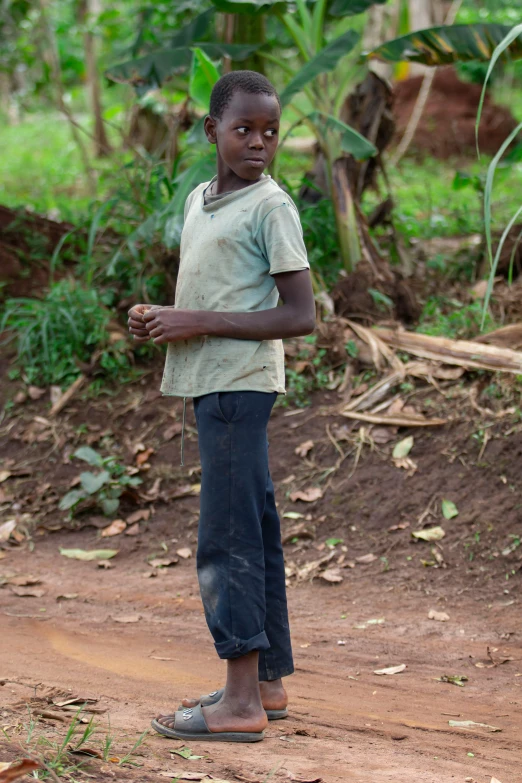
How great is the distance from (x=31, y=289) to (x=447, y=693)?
4.59m

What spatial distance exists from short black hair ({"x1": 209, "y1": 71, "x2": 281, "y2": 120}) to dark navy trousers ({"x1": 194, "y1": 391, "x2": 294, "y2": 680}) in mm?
815

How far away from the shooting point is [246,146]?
2.38m

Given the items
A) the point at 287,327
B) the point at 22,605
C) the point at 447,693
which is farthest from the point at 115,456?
the point at 287,327

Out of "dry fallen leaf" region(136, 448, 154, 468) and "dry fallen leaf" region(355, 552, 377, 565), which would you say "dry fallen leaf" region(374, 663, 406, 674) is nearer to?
"dry fallen leaf" region(355, 552, 377, 565)

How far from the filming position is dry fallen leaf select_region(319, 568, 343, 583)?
167 inches

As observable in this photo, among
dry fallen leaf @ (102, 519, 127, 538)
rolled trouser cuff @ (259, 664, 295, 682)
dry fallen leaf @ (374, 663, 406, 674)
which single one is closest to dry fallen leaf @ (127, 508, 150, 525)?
dry fallen leaf @ (102, 519, 127, 538)

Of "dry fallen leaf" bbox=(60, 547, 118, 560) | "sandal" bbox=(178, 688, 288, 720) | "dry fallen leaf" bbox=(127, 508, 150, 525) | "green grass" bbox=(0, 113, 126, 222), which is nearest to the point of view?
"sandal" bbox=(178, 688, 288, 720)

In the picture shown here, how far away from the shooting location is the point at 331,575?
429 centimetres

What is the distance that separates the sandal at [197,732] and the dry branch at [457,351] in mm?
2929

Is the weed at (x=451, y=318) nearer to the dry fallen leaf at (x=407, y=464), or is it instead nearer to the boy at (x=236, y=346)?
the dry fallen leaf at (x=407, y=464)

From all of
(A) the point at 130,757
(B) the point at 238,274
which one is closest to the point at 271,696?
(A) the point at 130,757

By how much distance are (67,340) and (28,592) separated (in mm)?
2133

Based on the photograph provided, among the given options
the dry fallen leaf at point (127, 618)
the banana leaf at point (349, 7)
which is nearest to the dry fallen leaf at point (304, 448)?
the dry fallen leaf at point (127, 618)

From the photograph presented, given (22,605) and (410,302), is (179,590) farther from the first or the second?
(410,302)
